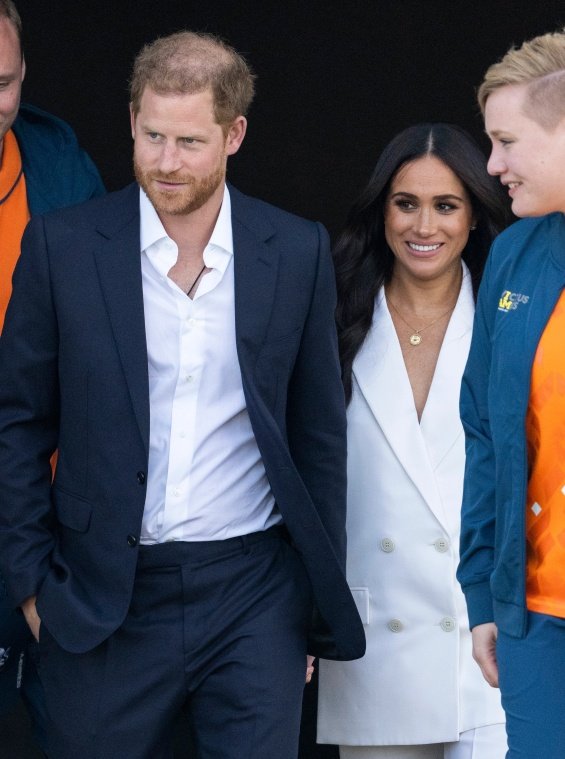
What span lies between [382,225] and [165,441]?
0.98 m

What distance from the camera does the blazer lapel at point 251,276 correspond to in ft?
10.6

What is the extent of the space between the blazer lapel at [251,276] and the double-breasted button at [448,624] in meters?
0.84

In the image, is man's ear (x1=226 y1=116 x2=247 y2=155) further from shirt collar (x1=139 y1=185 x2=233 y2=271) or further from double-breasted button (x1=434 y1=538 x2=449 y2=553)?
double-breasted button (x1=434 y1=538 x2=449 y2=553)

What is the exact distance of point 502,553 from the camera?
293 cm

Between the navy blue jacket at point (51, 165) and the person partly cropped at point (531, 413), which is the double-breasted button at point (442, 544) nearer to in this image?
the person partly cropped at point (531, 413)

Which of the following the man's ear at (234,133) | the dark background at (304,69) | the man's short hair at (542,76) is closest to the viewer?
the man's short hair at (542,76)

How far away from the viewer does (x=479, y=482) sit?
122 inches

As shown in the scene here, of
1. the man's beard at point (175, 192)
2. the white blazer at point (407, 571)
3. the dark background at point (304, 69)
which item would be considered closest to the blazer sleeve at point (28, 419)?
the man's beard at point (175, 192)

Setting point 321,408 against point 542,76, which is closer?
point 542,76

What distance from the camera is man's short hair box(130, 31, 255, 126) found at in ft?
10.5

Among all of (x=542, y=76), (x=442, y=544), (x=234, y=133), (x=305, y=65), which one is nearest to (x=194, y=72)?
(x=234, y=133)

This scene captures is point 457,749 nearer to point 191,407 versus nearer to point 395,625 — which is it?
point 395,625

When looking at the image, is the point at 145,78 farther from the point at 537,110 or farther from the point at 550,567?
the point at 550,567

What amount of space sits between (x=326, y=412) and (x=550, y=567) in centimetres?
68
